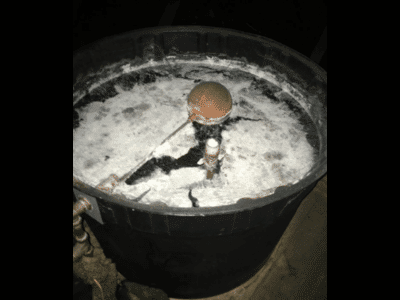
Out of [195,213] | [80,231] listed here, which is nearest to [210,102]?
[195,213]

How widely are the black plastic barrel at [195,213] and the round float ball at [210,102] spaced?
1.75 ft

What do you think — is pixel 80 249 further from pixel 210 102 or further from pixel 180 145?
pixel 210 102

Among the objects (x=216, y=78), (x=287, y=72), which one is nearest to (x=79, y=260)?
(x=216, y=78)

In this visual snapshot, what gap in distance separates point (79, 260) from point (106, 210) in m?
0.77

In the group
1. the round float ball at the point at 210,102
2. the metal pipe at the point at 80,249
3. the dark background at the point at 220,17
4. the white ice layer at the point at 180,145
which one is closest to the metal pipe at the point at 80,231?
the metal pipe at the point at 80,249

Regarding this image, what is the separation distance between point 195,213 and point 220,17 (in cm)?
263

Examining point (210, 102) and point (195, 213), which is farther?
point (210, 102)

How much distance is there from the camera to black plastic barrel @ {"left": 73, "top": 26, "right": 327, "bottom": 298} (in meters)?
1.30

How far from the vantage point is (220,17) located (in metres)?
3.08

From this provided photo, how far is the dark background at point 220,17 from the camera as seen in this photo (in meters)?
2.49

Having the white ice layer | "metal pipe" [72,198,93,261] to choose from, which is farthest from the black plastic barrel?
the white ice layer

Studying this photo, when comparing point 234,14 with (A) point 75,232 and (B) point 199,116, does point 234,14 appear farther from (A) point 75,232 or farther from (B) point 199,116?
(A) point 75,232

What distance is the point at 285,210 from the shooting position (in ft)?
4.96

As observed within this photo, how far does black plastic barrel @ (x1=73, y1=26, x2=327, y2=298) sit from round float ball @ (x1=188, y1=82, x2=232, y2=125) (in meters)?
0.53
